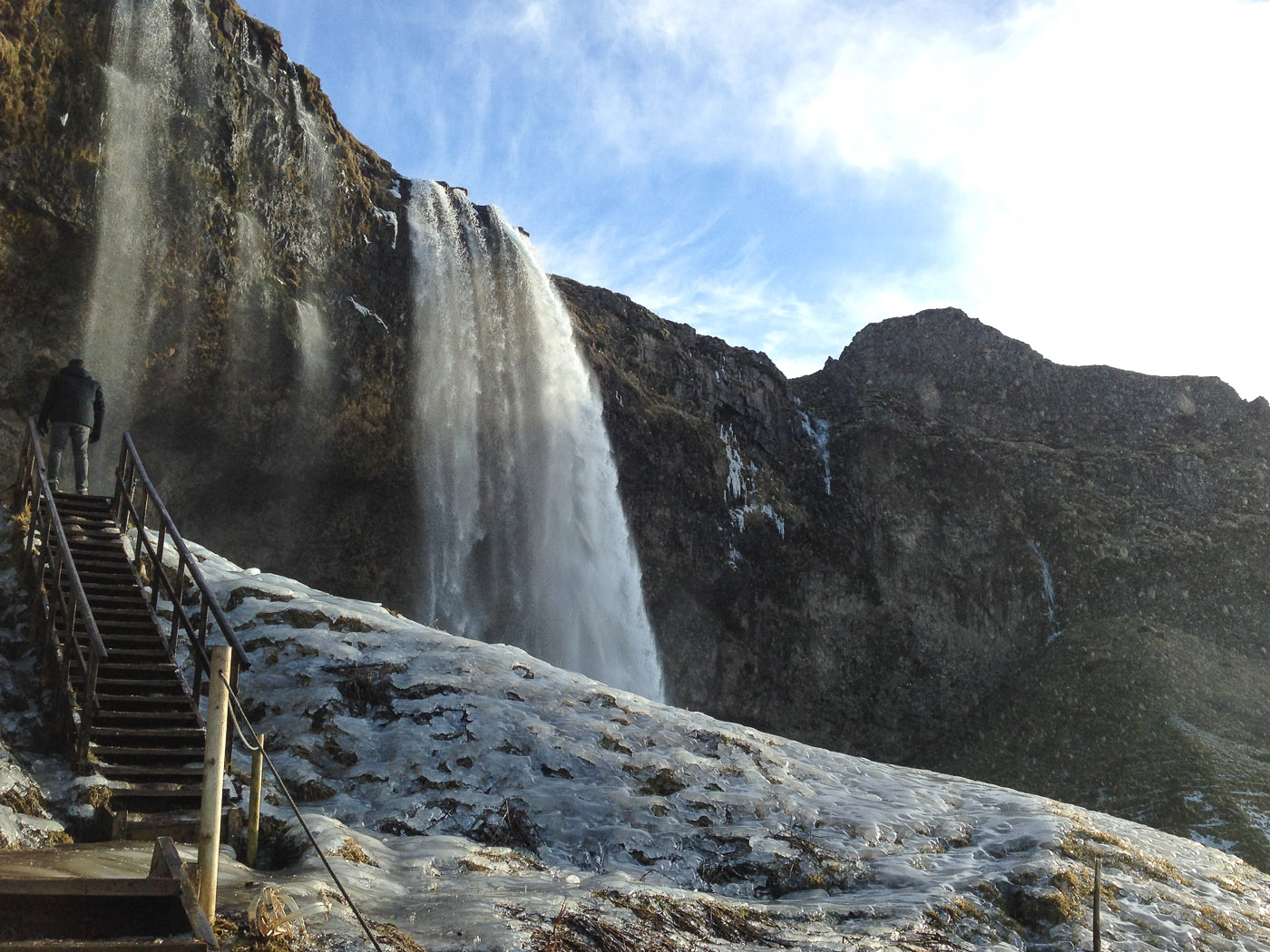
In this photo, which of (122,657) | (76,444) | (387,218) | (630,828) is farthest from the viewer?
(387,218)

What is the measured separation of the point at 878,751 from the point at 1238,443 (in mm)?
32559

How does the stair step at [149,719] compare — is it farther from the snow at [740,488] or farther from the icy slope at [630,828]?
the snow at [740,488]

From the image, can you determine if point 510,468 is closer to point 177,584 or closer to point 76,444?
point 76,444

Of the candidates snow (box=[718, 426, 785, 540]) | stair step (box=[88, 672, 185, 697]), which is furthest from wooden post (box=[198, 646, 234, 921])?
snow (box=[718, 426, 785, 540])

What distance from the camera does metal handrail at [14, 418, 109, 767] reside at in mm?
7969

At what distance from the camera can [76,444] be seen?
14.0 m

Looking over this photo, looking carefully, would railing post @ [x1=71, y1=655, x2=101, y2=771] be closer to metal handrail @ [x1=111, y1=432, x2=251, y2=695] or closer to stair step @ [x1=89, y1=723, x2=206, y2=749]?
stair step @ [x1=89, y1=723, x2=206, y2=749]

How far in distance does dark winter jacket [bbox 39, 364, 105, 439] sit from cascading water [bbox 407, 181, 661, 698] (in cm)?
1901

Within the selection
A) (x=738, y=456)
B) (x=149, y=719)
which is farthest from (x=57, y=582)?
(x=738, y=456)

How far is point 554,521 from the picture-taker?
36.5 meters

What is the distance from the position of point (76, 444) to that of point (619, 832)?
9784 millimetres

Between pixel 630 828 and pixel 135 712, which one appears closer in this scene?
→ pixel 135 712

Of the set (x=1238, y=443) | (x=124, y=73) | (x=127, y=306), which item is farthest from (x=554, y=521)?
(x=1238, y=443)

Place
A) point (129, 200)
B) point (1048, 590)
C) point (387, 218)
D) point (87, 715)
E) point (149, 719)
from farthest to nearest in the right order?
point (1048, 590)
point (387, 218)
point (129, 200)
point (149, 719)
point (87, 715)
